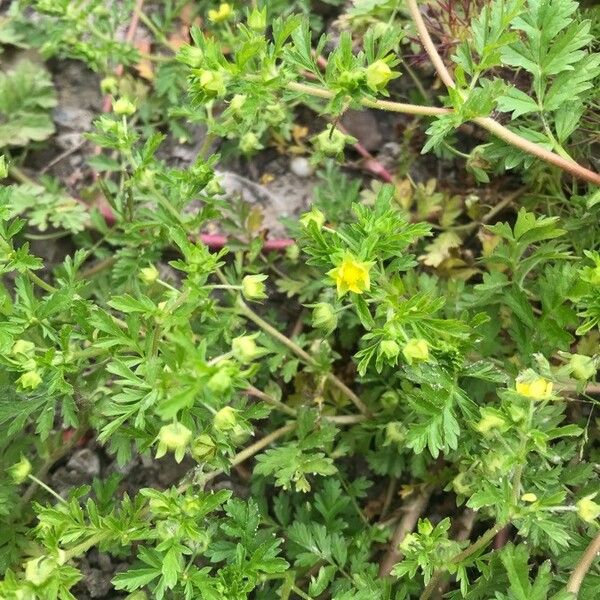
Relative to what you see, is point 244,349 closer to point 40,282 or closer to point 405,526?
point 40,282

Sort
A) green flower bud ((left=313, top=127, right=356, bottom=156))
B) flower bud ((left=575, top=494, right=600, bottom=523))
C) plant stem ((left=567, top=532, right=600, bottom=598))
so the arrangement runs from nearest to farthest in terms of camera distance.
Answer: flower bud ((left=575, top=494, right=600, bottom=523))
plant stem ((left=567, top=532, right=600, bottom=598))
green flower bud ((left=313, top=127, right=356, bottom=156))

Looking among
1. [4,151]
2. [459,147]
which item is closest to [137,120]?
[4,151]

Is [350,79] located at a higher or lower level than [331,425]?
higher

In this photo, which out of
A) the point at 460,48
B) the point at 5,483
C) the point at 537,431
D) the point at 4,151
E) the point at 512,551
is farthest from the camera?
the point at 4,151

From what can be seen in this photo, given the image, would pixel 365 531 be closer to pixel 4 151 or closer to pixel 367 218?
pixel 367 218

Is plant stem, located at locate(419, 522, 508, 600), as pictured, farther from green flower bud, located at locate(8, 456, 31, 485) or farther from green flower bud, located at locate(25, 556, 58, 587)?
green flower bud, located at locate(8, 456, 31, 485)

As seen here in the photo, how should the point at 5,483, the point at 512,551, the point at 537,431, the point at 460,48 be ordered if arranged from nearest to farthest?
the point at 537,431 < the point at 512,551 < the point at 460,48 < the point at 5,483

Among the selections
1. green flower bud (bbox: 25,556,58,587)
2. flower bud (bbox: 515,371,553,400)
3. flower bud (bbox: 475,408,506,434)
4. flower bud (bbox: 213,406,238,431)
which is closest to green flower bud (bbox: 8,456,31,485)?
Result: green flower bud (bbox: 25,556,58,587)

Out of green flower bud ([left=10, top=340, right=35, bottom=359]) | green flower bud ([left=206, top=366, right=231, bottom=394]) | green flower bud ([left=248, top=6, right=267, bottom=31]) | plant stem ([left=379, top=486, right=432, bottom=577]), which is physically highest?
green flower bud ([left=248, top=6, right=267, bottom=31])
